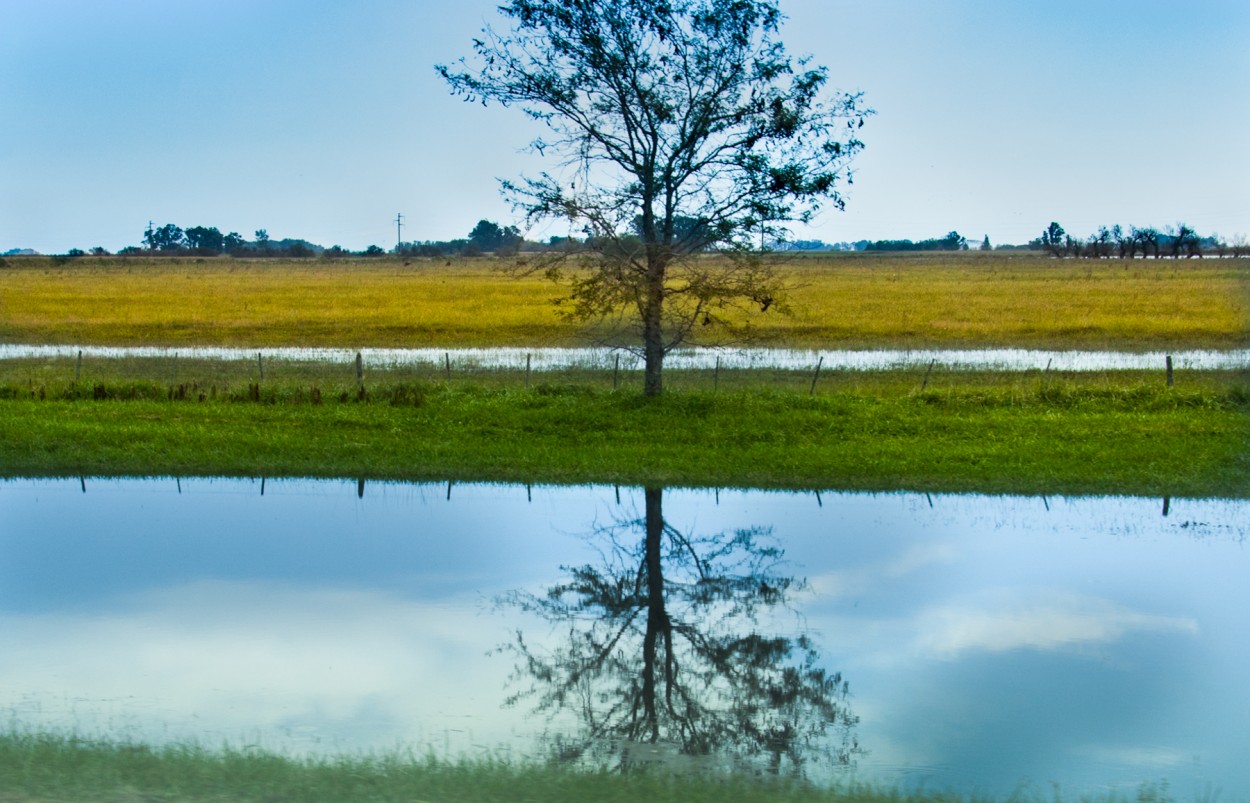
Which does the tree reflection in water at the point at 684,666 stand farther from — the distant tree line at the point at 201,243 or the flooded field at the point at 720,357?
the distant tree line at the point at 201,243

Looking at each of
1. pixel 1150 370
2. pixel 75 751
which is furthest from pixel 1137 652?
pixel 1150 370

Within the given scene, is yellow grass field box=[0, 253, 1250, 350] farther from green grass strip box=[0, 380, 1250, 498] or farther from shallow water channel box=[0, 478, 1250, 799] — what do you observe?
shallow water channel box=[0, 478, 1250, 799]

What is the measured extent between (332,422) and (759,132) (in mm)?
11782

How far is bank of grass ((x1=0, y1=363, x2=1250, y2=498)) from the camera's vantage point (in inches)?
893

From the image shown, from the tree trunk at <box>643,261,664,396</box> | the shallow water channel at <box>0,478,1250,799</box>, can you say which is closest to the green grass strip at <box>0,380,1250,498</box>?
the tree trunk at <box>643,261,664,396</box>

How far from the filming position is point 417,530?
18.2 meters

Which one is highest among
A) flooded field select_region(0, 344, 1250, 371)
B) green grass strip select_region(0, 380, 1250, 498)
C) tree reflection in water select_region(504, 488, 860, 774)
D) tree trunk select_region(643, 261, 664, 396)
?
tree trunk select_region(643, 261, 664, 396)

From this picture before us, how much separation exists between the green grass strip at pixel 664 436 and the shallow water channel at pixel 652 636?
221cm

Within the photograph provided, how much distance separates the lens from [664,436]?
2572cm

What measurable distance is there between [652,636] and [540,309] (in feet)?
155

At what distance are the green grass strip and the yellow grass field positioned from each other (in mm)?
4656

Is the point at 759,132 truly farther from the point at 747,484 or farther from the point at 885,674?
the point at 885,674

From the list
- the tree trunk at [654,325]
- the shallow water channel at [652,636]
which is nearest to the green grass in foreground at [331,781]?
the shallow water channel at [652,636]

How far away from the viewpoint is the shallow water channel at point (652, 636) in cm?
1010
